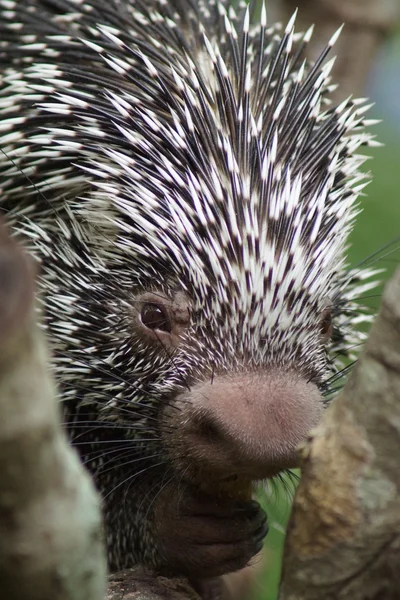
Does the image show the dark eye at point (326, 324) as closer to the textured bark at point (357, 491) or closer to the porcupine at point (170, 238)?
the porcupine at point (170, 238)

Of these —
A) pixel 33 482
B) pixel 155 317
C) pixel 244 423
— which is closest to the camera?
pixel 33 482

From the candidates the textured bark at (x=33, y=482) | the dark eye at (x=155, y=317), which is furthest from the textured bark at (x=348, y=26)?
the textured bark at (x=33, y=482)

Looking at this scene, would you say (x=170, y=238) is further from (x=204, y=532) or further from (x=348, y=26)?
(x=348, y=26)

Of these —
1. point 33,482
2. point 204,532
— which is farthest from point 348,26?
point 33,482

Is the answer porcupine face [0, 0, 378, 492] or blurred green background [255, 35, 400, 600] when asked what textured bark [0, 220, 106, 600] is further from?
blurred green background [255, 35, 400, 600]

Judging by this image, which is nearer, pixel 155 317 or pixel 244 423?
pixel 244 423

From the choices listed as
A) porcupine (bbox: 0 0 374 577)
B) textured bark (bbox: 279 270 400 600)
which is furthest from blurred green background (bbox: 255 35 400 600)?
textured bark (bbox: 279 270 400 600)
